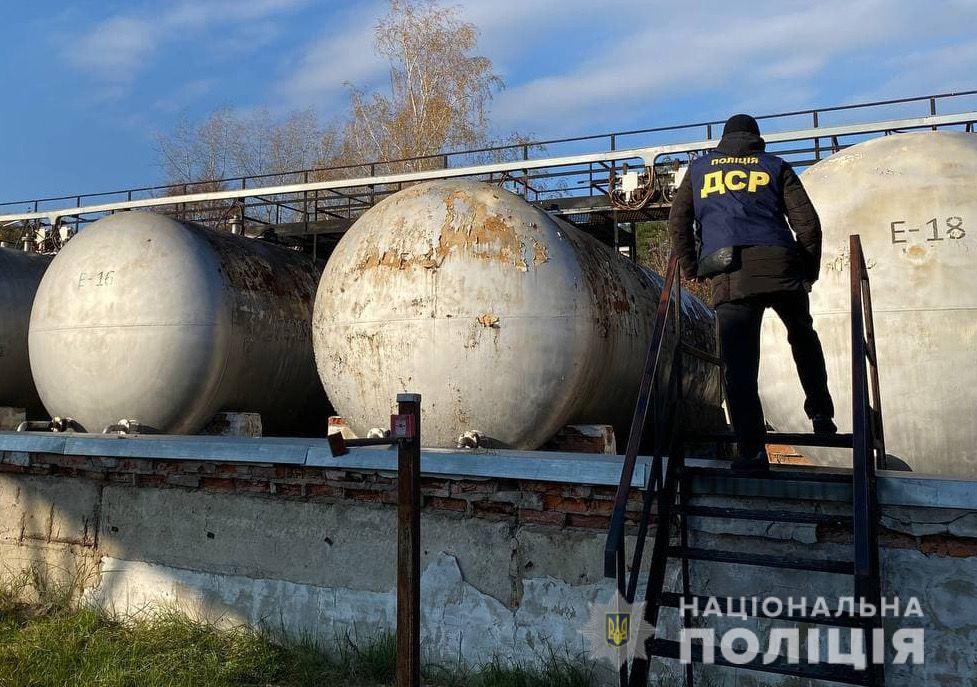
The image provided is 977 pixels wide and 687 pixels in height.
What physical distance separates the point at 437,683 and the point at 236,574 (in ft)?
5.26

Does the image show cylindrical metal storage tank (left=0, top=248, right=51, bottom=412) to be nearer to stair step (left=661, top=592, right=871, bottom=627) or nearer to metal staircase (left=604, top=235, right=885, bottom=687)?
metal staircase (left=604, top=235, right=885, bottom=687)

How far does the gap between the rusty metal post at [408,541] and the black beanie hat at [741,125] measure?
2.15 m

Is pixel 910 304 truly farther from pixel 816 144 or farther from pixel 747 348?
pixel 816 144

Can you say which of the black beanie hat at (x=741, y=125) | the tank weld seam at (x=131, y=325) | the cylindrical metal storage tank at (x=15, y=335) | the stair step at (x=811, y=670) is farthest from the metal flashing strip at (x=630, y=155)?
the stair step at (x=811, y=670)

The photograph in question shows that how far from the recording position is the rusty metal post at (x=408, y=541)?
3.09m

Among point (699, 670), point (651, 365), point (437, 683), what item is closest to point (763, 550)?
point (699, 670)

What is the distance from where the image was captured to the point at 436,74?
89.6 feet

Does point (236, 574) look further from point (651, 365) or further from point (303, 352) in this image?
point (651, 365)

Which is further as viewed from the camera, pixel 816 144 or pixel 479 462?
pixel 816 144

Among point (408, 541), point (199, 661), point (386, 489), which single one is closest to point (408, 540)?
point (408, 541)

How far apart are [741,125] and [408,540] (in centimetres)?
256

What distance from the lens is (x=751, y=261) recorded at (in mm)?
3748
